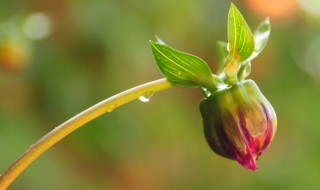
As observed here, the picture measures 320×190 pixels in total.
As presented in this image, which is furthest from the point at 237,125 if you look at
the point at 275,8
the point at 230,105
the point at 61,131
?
the point at 275,8

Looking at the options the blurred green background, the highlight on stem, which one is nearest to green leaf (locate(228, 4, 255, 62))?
the highlight on stem

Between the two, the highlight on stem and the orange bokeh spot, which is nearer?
the highlight on stem

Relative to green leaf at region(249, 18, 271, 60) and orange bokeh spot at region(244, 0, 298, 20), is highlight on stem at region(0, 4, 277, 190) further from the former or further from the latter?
orange bokeh spot at region(244, 0, 298, 20)

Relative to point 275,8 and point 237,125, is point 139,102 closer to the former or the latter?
point 275,8

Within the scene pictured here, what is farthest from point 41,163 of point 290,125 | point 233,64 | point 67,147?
point 233,64

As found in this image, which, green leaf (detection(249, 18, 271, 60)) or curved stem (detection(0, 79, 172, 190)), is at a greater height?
curved stem (detection(0, 79, 172, 190))

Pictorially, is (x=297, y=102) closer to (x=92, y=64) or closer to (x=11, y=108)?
(x=92, y=64)
